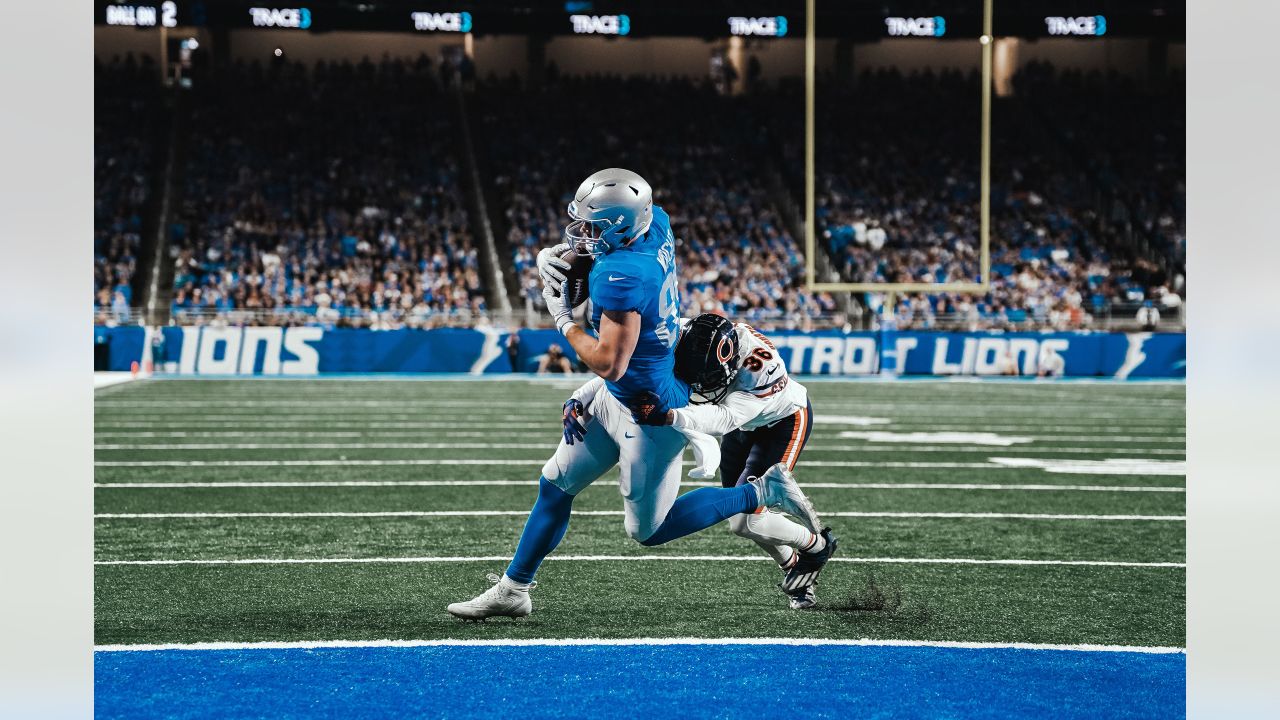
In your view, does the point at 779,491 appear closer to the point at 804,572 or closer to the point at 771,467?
the point at 771,467

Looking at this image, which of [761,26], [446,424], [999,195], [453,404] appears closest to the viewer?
[446,424]

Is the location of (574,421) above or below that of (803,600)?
above

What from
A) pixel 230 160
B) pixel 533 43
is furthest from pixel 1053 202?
pixel 230 160

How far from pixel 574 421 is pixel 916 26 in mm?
26994

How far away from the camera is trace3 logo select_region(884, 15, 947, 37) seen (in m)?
29.5

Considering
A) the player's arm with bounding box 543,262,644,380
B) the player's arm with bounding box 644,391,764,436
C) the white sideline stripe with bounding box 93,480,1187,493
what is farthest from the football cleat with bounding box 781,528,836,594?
the white sideline stripe with bounding box 93,480,1187,493

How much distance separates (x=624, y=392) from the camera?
4234 millimetres

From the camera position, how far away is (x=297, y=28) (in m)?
31.7

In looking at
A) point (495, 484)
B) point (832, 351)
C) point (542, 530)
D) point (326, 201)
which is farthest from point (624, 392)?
point (326, 201)

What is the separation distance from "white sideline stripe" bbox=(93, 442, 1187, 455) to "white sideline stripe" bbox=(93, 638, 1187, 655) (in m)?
6.08

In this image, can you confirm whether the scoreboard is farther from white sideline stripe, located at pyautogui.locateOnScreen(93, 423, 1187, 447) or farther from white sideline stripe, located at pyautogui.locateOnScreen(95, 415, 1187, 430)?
white sideline stripe, located at pyautogui.locateOnScreen(93, 423, 1187, 447)

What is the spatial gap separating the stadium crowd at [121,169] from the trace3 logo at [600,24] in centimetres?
961

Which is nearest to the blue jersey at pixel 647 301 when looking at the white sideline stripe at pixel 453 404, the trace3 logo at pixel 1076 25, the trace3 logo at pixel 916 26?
the white sideline stripe at pixel 453 404

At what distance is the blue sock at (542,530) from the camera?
4.55 m
